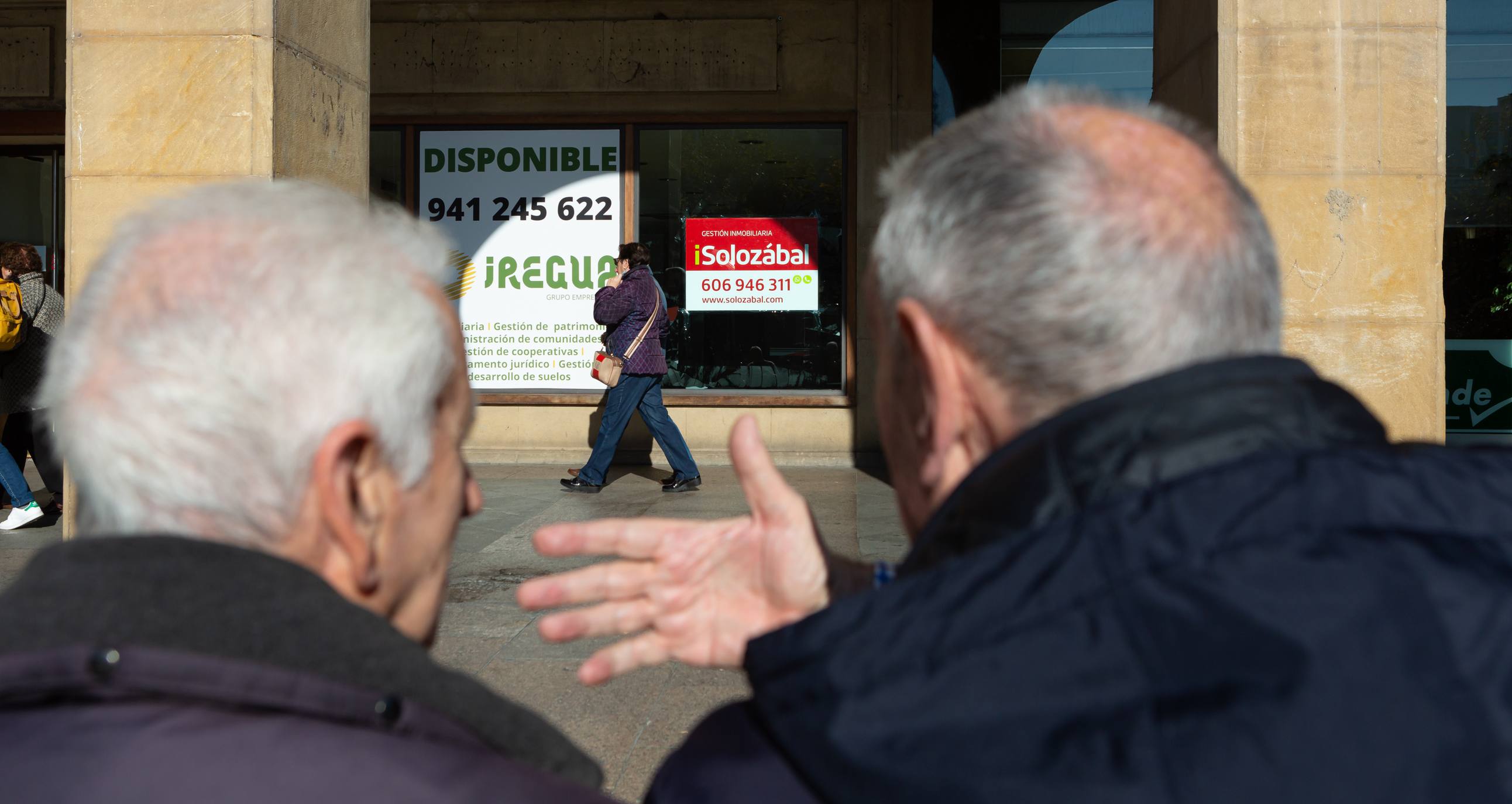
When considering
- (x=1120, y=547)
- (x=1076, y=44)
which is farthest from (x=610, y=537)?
(x=1076, y=44)

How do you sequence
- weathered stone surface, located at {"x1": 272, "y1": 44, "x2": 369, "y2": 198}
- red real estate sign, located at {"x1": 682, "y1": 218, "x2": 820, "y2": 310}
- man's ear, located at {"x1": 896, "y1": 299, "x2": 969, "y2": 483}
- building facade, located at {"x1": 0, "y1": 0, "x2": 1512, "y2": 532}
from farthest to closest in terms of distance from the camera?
1. red real estate sign, located at {"x1": 682, "y1": 218, "x2": 820, "y2": 310}
2. building facade, located at {"x1": 0, "y1": 0, "x2": 1512, "y2": 532}
3. weathered stone surface, located at {"x1": 272, "y1": 44, "x2": 369, "y2": 198}
4. man's ear, located at {"x1": 896, "y1": 299, "x2": 969, "y2": 483}

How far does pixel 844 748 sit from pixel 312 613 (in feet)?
1.49

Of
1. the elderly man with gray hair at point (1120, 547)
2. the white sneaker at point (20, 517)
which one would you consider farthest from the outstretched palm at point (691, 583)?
the white sneaker at point (20, 517)

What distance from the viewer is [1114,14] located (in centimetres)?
1002

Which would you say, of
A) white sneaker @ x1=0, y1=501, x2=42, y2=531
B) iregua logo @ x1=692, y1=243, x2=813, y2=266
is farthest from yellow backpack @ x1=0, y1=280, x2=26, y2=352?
iregua logo @ x1=692, y1=243, x2=813, y2=266

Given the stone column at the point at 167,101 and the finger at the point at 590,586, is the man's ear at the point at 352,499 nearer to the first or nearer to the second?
the finger at the point at 590,586

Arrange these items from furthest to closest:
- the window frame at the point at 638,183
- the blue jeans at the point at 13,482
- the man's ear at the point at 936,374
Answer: the window frame at the point at 638,183
the blue jeans at the point at 13,482
the man's ear at the point at 936,374

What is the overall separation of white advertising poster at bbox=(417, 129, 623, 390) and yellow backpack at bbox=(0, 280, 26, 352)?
3606mm

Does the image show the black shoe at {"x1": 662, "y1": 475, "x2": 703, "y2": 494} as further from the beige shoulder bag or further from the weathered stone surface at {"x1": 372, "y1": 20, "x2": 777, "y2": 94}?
the weathered stone surface at {"x1": 372, "y1": 20, "x2": 777, "y2": 94}

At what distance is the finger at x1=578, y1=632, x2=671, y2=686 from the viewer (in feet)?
5.26

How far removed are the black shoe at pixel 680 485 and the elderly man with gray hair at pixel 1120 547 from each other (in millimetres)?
7699

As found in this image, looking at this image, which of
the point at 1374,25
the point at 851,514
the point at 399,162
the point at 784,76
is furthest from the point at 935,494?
the point at 399,162

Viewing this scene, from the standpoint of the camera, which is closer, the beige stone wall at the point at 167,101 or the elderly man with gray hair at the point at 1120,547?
the elderly man with gray hair at the point at 1120,547

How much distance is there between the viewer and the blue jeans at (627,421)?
8.98m
